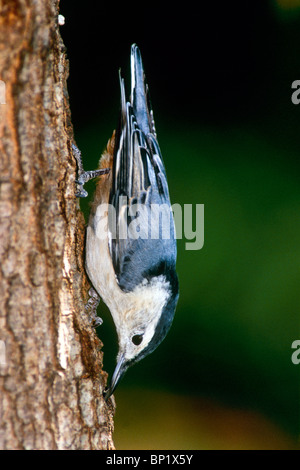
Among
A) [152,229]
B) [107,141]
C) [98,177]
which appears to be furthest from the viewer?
[107,141]

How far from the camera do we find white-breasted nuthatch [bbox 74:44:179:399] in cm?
209

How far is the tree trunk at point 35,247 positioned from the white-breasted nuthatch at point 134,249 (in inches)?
22.3

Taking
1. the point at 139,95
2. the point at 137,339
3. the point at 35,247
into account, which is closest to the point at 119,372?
the point at 137,339

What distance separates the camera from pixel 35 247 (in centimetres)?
137

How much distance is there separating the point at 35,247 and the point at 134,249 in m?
0.80

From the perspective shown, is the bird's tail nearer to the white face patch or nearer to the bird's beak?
the white face patch

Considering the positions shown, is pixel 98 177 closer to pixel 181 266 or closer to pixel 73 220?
pixel 181 266

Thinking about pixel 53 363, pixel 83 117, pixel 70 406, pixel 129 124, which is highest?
pixel 83 117

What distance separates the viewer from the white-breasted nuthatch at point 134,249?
6.86ft

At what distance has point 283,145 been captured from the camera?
2.50 m

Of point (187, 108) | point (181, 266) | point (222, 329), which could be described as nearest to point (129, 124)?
point (187, 108)

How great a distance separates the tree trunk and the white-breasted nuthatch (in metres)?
0.57

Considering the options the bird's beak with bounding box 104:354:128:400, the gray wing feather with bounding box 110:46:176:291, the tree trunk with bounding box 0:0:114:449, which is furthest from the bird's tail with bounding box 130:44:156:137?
the bird's beak with bounding box 104:354:128:400

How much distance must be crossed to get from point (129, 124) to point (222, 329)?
1.06 meters
